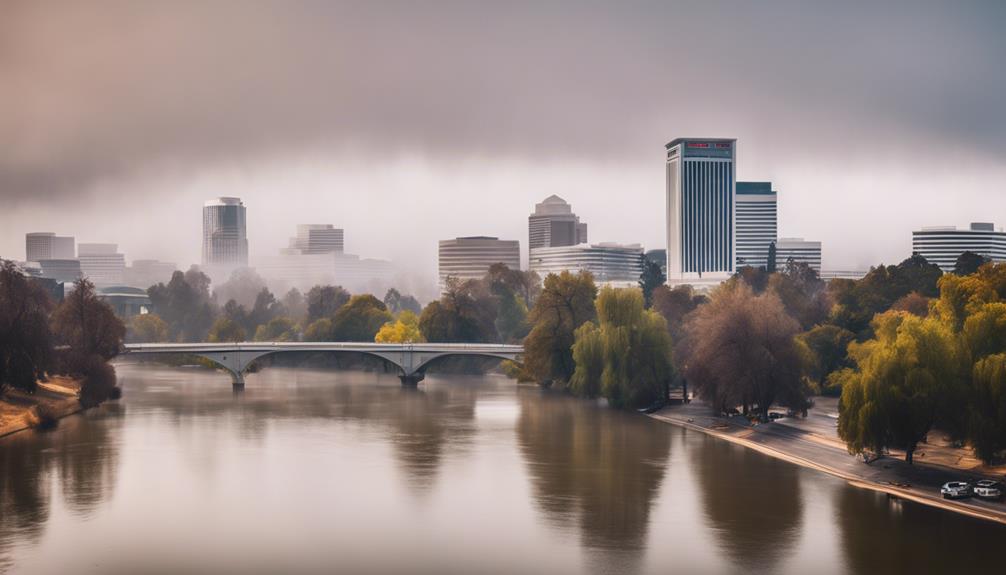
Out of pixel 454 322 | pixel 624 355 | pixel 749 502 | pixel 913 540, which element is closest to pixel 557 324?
pixel 624 355

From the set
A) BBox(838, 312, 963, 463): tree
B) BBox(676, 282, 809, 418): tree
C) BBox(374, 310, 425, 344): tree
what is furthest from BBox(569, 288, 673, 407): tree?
BBox(374, 310, 425, 344): tree

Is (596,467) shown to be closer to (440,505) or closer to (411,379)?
(440,505)

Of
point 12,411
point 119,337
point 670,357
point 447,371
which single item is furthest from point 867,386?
point 447,371

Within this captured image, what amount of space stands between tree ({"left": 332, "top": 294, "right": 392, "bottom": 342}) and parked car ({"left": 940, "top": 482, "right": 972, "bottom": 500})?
119649 millimetres

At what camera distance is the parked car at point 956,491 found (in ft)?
168

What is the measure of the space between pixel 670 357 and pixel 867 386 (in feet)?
126

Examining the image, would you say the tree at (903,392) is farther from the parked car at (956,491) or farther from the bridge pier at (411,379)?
the bridge pier at (411,379)

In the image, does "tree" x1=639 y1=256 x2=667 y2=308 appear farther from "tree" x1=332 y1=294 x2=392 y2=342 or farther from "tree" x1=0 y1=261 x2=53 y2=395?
"tree" x1=0 y1=261 x2=53 y2=395

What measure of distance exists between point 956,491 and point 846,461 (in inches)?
427

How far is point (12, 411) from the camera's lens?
82.4m

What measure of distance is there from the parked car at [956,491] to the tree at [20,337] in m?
66.2

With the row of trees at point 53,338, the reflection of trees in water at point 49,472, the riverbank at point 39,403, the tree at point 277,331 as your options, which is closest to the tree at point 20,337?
the row of trees at point 53,338

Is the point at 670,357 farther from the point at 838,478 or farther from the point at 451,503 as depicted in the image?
the point at 451,503

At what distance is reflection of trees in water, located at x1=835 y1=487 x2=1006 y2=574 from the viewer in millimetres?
42188
